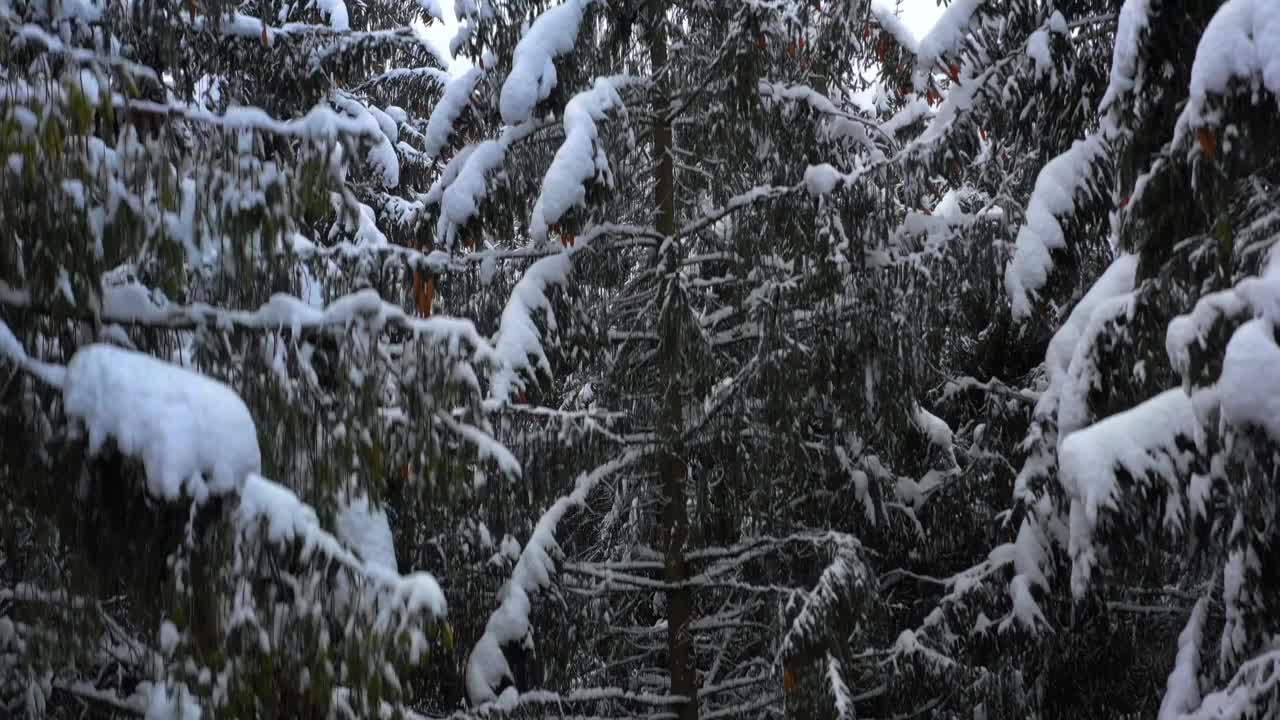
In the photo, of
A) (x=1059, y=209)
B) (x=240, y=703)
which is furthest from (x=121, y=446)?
(x=1059, y=209)

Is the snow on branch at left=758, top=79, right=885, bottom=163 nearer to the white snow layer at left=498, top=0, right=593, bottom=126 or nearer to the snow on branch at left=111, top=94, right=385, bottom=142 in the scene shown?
the white snow layer at left=498, top=0, right=593, bottom=126

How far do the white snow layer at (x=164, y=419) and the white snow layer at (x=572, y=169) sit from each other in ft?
9.60

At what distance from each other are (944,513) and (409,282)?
469cm

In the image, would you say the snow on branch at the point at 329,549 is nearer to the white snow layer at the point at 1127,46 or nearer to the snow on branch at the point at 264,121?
the snow on branch at the point at 264,121

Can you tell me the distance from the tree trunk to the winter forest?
0.02 metres

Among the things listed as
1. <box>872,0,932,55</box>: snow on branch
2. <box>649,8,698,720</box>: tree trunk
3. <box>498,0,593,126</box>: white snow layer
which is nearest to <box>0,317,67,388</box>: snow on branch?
<box>498,0,593,126</box>: white snow layer

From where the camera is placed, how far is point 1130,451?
390 centimetres

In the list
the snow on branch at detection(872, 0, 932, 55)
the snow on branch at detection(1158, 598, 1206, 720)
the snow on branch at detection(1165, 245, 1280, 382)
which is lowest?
the snow on branch at detection(1158, 598, 1206, 720)

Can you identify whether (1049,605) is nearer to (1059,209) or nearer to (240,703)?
(1059,209)

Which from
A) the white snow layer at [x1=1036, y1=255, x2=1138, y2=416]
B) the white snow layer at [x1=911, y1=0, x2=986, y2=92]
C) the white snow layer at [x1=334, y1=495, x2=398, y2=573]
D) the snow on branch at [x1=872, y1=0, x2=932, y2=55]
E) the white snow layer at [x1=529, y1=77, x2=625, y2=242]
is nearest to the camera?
the white snow layer at [x1=334, y1=495, x2=398, y2=573]

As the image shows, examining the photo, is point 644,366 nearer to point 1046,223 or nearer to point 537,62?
point 537,62

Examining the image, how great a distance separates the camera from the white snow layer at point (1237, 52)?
351 cm

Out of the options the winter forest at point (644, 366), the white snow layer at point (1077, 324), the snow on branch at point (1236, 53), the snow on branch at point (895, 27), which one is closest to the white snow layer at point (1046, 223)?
the winter forest at point (644, 366)

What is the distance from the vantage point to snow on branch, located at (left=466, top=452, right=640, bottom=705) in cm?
567
